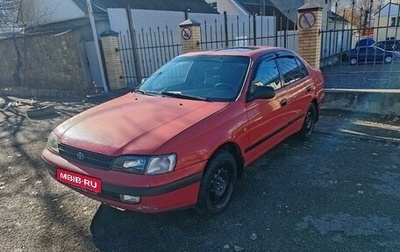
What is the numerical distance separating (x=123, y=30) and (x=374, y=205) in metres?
11.6

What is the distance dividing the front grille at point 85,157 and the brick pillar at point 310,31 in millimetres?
5898

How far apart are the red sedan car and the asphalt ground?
0.33 meters

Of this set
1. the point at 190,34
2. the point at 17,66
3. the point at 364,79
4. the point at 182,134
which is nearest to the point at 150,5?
the point at 17,66

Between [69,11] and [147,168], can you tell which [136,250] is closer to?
[147,168]

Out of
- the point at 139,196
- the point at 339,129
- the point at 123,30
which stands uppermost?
the point at 123,30

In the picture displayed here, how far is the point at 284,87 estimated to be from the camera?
409cm

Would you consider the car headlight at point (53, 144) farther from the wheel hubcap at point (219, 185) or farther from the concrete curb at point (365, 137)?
the concrete curb at point (365, 137)

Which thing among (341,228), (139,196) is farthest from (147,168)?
(341,228)

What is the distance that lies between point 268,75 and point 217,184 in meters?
1.62

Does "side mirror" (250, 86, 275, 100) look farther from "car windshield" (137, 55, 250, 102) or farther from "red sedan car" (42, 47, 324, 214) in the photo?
"car windshield" (137, 55, 250, 102)

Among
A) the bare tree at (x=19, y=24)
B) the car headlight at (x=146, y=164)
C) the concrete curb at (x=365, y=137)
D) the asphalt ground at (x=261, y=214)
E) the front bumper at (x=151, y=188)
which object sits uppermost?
the bare tree at (x=19, y=24)

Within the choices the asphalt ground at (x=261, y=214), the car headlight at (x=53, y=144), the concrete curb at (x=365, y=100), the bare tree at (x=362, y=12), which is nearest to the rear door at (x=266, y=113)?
the asphalt ground at (x=261, y=214)

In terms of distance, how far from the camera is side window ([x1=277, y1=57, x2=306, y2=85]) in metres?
4.23

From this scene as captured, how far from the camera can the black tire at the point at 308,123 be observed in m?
5.00
